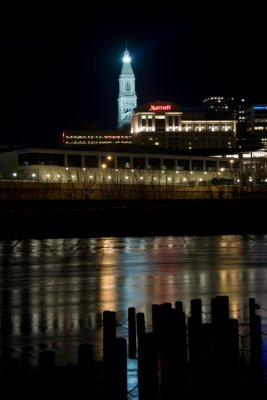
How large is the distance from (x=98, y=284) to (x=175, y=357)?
555 inches

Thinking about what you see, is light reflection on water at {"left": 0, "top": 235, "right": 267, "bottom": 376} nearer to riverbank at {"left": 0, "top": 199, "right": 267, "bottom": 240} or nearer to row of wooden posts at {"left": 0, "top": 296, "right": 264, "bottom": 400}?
row of wooden posts at {"left": 0, "top": 296, "right": 264, "bottom": 400}

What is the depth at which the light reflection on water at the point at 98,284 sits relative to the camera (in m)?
15.8

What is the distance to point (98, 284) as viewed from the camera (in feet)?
78.6

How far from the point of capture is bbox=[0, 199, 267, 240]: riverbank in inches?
2167

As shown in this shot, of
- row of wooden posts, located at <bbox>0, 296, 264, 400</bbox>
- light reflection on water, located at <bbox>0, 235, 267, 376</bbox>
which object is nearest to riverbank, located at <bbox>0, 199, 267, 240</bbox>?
light reflection on water, located at <bbox>0, 235, 267, 376</bbox>

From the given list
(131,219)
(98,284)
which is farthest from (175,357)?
(131,219)

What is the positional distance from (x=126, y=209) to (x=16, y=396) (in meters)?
63.5

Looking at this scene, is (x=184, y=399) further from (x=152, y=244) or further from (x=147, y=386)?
(x=152, y=244)

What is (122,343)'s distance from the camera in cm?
896

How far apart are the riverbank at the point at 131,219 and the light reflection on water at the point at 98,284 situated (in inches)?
494

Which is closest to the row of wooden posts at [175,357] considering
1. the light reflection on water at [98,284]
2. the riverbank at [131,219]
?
the light reflection on water at [98,284]

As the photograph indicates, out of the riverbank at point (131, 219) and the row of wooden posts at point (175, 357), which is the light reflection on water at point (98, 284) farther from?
the riverbank at point (131, 219)

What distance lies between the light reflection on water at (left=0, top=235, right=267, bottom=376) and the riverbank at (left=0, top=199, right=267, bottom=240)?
1255 centimetres

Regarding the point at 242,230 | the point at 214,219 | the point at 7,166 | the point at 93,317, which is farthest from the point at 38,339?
the point at 7,166
